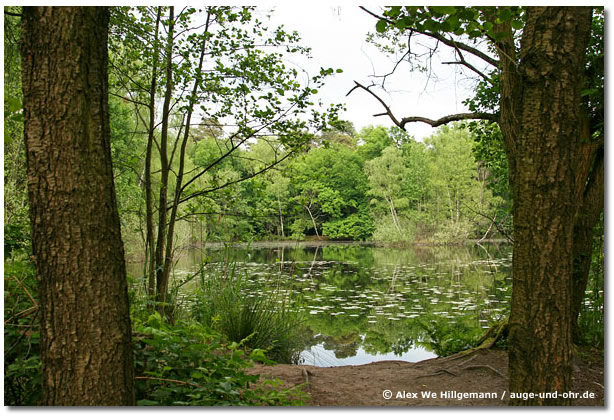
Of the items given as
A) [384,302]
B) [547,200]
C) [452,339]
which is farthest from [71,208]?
[384,302]

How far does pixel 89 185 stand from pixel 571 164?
5.04 ft

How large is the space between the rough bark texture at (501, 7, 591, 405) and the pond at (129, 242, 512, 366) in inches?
51.9

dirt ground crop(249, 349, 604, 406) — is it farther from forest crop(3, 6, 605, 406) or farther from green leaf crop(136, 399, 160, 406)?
green leaf crop(136, 399, 160, 406)

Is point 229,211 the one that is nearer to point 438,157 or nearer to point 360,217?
point 360,217

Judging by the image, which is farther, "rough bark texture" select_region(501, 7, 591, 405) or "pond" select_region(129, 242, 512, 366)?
"pond" select_region(129, 242, 512, 366)

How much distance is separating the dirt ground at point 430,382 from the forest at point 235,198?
2.4 inches

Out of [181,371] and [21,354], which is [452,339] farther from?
[21,354]

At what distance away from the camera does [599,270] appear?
3381 mm

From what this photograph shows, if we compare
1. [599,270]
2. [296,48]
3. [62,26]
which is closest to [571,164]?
[62,26]

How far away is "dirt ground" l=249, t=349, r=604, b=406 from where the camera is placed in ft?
7.76

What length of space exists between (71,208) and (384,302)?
5965 millimetres

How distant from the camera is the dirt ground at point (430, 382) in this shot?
237 cm

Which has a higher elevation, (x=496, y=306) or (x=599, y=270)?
(x=599, y=270)

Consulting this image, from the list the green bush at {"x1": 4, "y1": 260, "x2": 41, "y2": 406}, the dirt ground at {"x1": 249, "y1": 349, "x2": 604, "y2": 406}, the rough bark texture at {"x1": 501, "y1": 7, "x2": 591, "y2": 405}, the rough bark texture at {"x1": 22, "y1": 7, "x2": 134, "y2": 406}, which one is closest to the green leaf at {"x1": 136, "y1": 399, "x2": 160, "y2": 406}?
the rough bark texture at {"x1": 22, "y1": 7, "x2": 134, "y2": 406}
